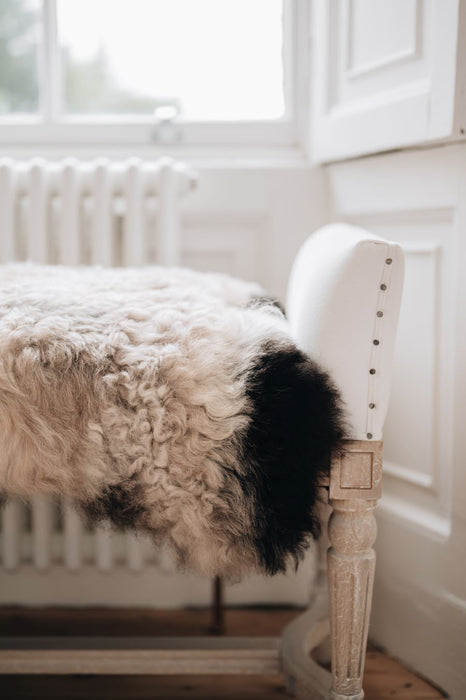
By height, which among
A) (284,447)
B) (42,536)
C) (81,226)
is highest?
(81,226)

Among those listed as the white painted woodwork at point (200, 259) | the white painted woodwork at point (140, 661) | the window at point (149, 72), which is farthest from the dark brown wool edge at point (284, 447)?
the window at point (149, 72)

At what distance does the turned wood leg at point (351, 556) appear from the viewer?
0.79 metres

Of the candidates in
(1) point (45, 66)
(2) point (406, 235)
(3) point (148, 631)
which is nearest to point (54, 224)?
(1) point (45, 66)

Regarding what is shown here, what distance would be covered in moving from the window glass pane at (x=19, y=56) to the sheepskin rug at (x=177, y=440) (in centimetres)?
102

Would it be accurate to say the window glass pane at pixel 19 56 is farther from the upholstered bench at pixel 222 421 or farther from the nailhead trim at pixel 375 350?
the nailhead trim at pixel 375 350

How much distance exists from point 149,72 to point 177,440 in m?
1.12

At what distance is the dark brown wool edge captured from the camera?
0.73m

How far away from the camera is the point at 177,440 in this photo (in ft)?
2.39

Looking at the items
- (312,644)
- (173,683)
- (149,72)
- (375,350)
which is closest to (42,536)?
(173,683)

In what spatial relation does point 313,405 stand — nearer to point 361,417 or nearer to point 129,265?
point 361,417

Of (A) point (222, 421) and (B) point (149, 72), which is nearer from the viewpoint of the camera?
(A) point (222, 421)

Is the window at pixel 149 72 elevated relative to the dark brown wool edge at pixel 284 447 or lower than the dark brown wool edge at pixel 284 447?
elevated

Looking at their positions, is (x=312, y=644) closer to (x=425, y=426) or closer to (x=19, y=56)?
(x=425, y=426)

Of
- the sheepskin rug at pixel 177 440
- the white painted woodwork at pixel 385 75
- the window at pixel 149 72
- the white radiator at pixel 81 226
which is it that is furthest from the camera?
the window at pixel 149 72
